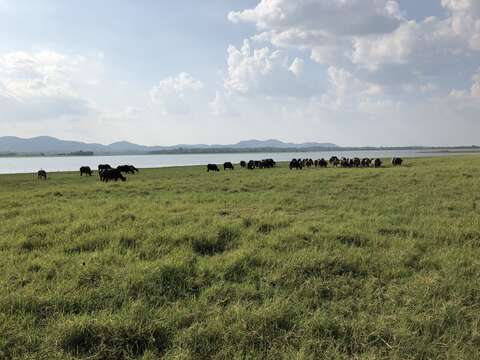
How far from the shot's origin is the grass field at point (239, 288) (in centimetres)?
379

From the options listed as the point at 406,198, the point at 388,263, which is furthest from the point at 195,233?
the point at 406,198

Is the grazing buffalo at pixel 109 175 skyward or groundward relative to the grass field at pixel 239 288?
skyward

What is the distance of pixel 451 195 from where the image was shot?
14258 millimetres

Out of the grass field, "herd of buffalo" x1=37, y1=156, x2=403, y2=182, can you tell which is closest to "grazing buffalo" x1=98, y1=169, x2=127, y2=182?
"herd of buffalo" x1=37, y1=156, x2=403, y2=182

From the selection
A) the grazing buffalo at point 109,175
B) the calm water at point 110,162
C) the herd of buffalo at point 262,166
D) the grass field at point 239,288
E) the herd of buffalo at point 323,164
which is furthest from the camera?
the calm water at point 110,162

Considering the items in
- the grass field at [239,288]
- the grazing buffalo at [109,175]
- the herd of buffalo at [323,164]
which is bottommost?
the grass field at [239,288]

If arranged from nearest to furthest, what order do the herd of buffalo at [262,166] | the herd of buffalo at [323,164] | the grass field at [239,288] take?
1. the grass field at [239,288]
2. the herd of buffalo at [262,166]
3. the herd of buffalo at [323,164]

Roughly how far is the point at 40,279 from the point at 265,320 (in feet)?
11.6

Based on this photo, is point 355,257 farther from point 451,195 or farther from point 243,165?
point 243,165

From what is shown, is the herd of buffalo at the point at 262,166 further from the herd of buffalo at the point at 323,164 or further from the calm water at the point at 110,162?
the calm water at the point at 110,162

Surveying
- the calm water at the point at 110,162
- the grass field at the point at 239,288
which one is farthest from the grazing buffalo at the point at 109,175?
the calm water at the point at 110,162

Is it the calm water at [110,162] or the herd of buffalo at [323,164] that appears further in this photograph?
the calm water at [110,162]

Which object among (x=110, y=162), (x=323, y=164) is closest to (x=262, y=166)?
(x=323, y=164)

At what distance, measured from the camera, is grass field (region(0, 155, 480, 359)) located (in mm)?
3795
